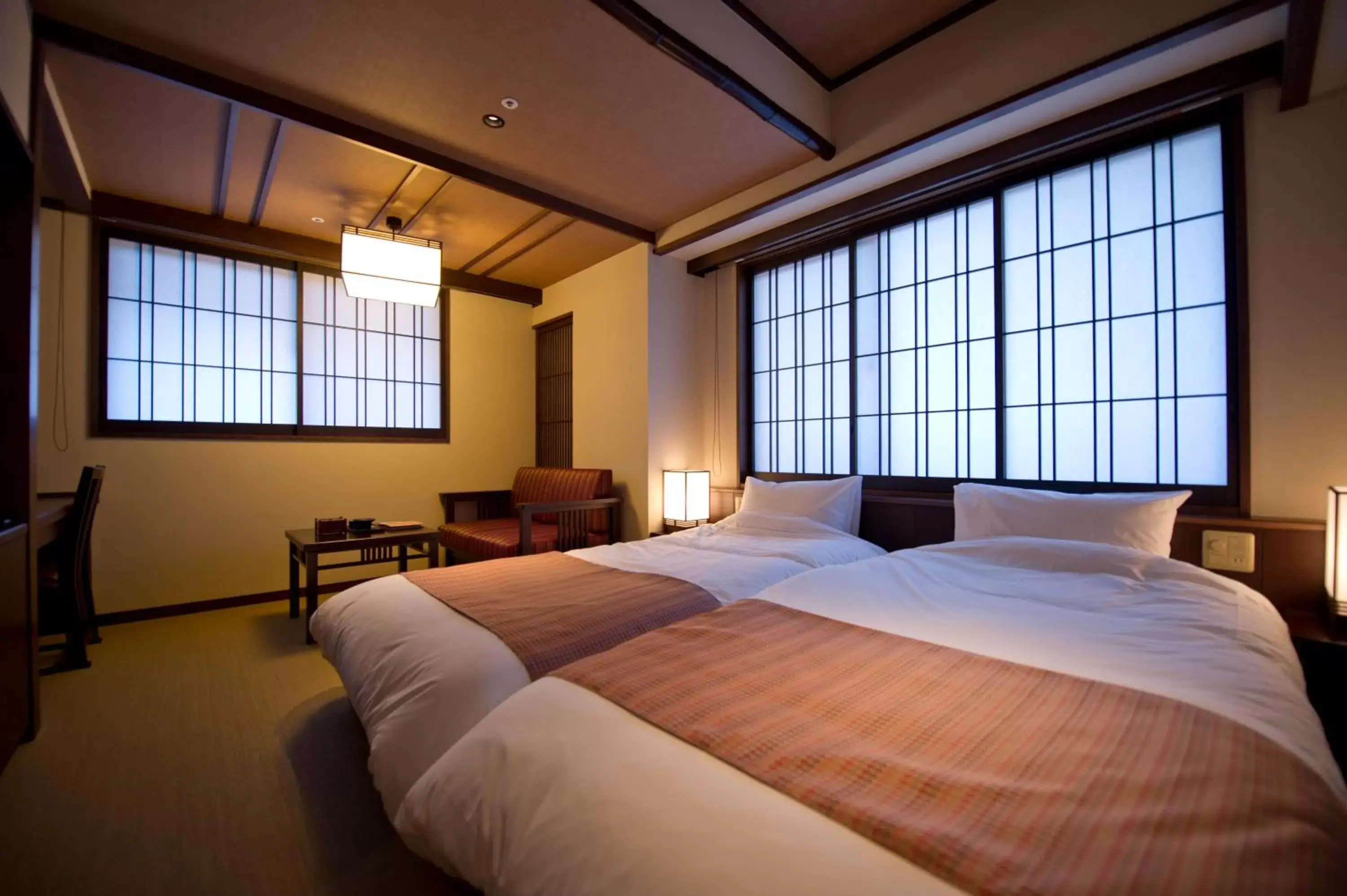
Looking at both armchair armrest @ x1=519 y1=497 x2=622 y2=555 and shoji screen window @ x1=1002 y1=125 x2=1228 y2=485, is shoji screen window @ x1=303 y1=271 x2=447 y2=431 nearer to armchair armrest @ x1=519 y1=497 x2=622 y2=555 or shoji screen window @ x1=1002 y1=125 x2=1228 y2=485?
armchair armrest @ x1=519 y1=497 x2=622 y2=555

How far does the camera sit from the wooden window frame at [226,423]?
A: 3367 mm

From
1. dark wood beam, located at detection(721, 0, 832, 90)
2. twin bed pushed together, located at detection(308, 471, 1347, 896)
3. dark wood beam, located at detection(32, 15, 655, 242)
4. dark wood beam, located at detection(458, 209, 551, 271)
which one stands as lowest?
twin bed pushed together, located at detection(308, 471, 1347, 896)

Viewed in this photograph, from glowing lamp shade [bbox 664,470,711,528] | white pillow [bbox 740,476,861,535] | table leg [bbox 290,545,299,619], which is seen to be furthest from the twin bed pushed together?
table leg [bbox 290,545,299,619]

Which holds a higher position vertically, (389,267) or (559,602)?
(389,267)

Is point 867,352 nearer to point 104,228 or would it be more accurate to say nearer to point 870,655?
point 870,655

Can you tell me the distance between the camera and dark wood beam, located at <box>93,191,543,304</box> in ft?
10.7

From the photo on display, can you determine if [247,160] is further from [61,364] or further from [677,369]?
[677,369]

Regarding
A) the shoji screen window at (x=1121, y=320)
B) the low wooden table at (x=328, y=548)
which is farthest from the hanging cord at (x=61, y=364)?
the shoji screen window at (x=1121, y=320)

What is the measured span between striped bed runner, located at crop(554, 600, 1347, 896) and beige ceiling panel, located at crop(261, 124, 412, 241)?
2946 mm

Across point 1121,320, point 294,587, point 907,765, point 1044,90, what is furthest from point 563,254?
point 907,765

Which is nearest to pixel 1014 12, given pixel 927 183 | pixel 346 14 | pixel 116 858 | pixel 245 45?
pixel 927 183

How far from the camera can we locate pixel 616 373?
4.19 meters

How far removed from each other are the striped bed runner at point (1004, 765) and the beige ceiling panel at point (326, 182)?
295 centimetres

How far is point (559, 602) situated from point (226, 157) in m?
3.06
